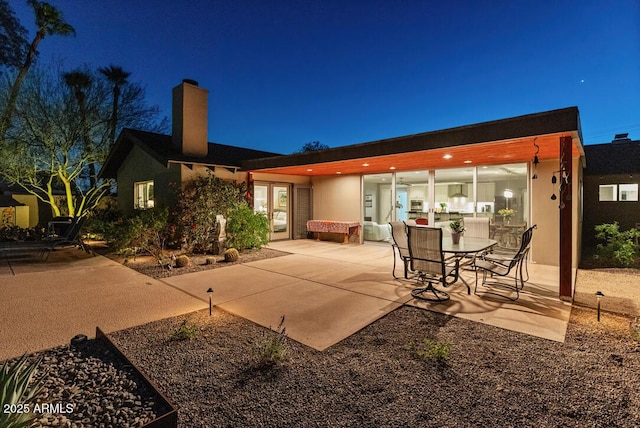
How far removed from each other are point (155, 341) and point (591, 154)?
13.3 meters

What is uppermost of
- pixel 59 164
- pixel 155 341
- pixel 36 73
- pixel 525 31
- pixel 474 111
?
pixel 474 111

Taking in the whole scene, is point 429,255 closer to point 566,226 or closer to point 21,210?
point 566,226

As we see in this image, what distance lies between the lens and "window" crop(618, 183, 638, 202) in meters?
9.22

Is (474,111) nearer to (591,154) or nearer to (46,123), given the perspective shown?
(591,154)

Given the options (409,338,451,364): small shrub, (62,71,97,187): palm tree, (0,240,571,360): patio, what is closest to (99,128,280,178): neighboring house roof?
(62,71,97,187): palm tree

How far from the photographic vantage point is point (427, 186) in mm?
9219

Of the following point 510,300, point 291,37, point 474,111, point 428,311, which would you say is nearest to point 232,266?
point 428,311

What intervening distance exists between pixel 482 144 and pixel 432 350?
11.9 ft

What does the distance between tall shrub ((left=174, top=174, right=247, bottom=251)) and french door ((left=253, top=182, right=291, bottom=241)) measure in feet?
6.47

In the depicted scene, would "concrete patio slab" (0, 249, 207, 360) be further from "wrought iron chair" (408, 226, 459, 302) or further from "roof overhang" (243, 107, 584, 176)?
"roof overhang" (243, 107, 584, 176)

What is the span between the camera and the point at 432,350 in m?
2.84

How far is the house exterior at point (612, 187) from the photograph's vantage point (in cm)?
920

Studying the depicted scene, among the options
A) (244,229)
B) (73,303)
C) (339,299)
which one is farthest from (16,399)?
(244,229)

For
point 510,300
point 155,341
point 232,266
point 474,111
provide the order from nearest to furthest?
point 155,341 < point 510,300 < point 232,266 < point 474,111
